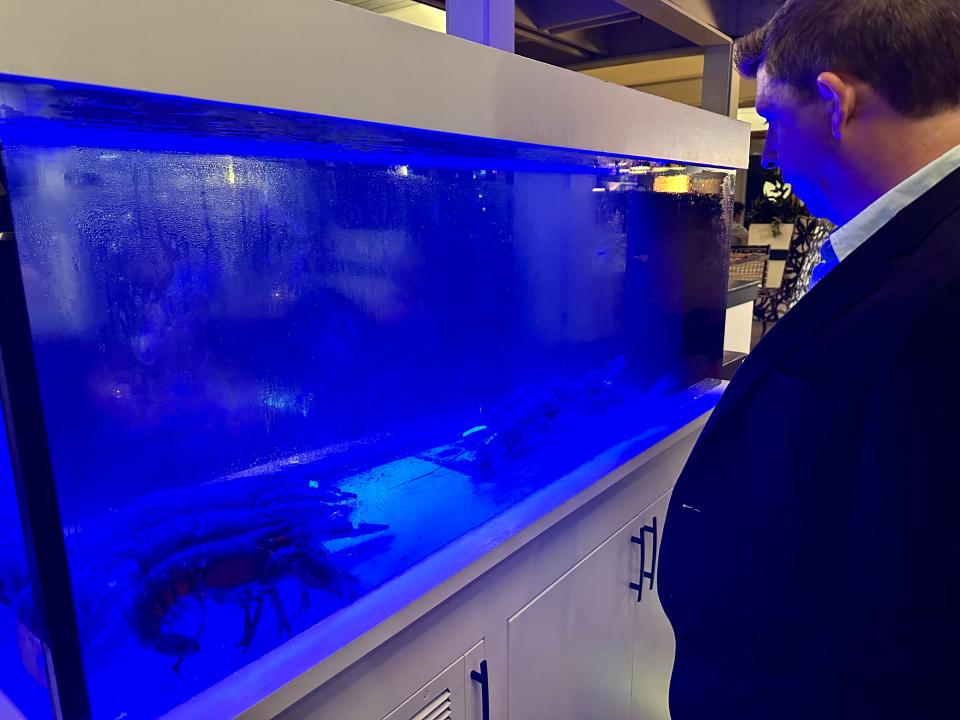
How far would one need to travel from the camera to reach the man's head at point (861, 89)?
76cm

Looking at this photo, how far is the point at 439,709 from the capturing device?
3.34 ft

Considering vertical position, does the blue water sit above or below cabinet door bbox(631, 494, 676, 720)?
above

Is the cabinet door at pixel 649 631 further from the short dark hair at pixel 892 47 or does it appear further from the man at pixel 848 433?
the short dark hair at pixel 892 47

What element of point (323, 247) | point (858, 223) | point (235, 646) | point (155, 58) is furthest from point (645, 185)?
point (235, 646)

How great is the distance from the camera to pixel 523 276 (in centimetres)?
137

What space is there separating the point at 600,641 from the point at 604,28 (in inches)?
74.1

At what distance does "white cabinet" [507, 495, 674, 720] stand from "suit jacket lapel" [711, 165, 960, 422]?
653mm

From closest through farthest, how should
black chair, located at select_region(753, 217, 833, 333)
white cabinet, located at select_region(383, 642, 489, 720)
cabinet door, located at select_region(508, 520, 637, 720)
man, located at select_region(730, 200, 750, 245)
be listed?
white cabinet, located at select_region(383, 642, 489, 720)
cabinet door, located at select_region(508, 520, 637, 720)
black chair, located at select_region(753, 217, 833, 333)
man, located at select_region(730, 200, 750, 245)

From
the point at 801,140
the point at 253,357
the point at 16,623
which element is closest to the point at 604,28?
the point at 801,140

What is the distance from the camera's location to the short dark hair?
759 millimetres

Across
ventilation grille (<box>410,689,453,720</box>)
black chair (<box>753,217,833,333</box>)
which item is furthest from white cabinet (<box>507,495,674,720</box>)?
black chair (<box>753,217,833,333</box>)

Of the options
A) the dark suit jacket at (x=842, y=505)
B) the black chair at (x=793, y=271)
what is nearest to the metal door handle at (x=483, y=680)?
the dark suit jacket at (x=842, y=505)

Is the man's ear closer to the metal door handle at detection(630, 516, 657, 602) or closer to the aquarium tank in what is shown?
the aquarium tank

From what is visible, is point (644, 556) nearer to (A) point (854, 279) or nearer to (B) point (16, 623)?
(A) point (854, 279)
